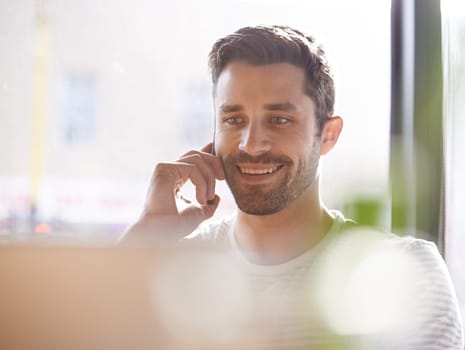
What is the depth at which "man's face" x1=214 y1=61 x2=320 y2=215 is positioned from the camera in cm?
125

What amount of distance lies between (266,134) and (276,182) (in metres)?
0.11

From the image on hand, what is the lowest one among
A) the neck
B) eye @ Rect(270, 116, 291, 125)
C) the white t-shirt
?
the white t-shirt

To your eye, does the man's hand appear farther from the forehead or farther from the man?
the forehead

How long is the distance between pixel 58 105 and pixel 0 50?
179 mm

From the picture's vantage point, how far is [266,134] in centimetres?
125

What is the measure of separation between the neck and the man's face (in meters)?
0.03

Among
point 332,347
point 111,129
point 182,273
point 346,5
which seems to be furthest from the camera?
point 346,5

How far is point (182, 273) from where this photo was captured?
41.4 inches

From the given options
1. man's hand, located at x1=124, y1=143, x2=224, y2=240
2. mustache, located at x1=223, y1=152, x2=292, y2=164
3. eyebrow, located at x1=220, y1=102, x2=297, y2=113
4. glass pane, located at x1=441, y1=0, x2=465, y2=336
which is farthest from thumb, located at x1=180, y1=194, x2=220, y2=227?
glass pane, located at x1=441, y1=0, x2=465, y2=336

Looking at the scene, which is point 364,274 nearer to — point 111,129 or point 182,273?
point 182,273

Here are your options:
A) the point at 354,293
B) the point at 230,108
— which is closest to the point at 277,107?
the point at 230,108

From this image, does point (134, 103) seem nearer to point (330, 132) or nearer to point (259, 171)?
point (259, 171)

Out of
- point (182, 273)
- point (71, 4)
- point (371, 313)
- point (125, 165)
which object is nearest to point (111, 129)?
point (125, 165)

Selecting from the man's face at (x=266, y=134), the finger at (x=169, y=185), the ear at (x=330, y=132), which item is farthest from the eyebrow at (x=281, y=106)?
the finger at (x=169, y=185)
